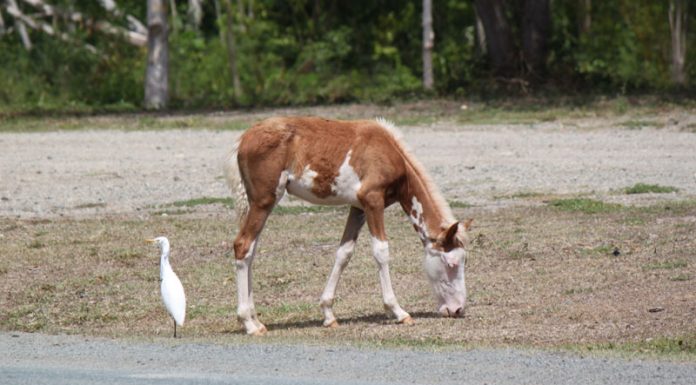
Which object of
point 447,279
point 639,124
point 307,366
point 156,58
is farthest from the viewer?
point 156,58

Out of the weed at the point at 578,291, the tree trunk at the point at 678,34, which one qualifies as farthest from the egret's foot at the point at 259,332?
the tree trunk at the point at 678,34

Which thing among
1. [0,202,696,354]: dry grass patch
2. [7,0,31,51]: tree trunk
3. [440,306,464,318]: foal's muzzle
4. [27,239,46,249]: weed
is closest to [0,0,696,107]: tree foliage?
[7,0,31,51]: tree trunk

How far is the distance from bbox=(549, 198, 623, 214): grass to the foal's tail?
5769 millimetres

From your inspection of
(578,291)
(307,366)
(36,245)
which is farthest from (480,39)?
(307,366)

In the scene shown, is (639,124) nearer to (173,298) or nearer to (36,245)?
(36,245)

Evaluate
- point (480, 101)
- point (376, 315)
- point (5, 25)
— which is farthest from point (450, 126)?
point (5, 25)

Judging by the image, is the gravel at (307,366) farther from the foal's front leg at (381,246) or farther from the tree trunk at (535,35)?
the tree trunk at (535,35)

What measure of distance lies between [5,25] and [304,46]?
29.0 feet

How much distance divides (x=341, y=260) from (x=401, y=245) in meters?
3.33

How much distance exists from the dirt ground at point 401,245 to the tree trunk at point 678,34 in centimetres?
866

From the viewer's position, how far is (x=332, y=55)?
36.2 metres

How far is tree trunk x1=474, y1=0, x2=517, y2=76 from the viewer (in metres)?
27.9

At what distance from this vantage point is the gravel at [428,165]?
17484 millimetres

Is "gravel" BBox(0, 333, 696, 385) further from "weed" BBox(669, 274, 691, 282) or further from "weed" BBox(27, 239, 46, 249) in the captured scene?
"weed" BBox(27, 239, 46, 249)
